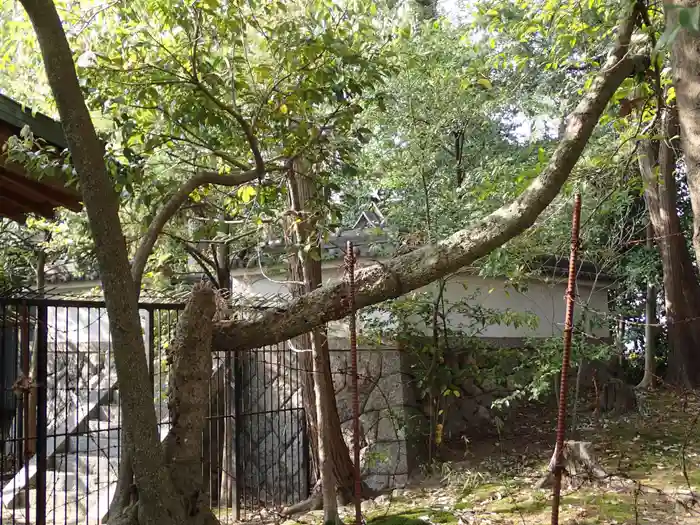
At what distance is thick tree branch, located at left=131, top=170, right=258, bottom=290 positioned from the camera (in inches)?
140

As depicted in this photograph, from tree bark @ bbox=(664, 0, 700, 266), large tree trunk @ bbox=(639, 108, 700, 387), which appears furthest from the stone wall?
large tree trunk @ bbox=(639, 108, 700, 387)

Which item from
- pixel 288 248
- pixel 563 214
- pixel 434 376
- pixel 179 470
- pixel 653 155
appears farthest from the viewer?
pixel 653 155

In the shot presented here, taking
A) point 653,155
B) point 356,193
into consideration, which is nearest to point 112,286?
point 356,193

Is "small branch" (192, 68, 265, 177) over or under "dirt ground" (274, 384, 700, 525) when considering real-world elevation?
over

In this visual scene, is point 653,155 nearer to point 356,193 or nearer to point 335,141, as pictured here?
point 356,193

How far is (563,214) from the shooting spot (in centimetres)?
692

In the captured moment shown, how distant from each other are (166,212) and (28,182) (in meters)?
2.06

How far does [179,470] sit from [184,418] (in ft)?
0.99

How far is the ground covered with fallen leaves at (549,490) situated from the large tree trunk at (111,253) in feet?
8.98

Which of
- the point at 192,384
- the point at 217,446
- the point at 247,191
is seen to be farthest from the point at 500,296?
the point at 192,384

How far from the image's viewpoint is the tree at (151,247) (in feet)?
9.90

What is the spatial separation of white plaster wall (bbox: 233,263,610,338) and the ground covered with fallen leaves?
1408 mm

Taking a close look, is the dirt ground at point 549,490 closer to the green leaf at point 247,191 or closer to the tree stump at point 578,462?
the tree stump at point 578,462

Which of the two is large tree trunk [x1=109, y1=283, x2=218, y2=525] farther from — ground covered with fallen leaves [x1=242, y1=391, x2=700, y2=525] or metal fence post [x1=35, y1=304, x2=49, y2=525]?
ground covered with fallen leaves [x1=242, y1=391, x2=700, y2=525]
